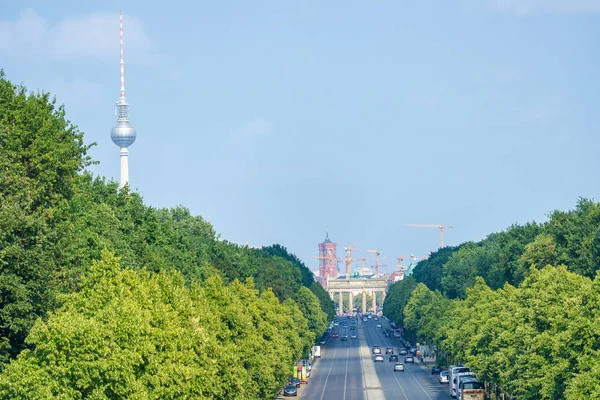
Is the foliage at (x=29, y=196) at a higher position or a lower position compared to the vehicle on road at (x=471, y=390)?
higher

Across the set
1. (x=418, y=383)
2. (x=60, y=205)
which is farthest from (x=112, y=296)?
(x=418, y=383)

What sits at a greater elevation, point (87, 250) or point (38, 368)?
point (87, 250)

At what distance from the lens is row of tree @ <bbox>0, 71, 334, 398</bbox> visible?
5291 cm

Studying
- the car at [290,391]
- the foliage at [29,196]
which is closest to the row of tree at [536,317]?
the car at [290,391]

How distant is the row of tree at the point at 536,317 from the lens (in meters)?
67.3

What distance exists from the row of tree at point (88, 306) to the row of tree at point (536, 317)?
59.0 feet

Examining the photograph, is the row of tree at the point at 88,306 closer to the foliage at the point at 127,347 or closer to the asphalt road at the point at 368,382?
the foliage at the point at 127,347

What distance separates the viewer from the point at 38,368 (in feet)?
173

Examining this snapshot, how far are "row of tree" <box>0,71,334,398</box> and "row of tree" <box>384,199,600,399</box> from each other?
708 inches

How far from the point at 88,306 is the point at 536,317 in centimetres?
3877

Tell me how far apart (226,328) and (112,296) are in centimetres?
2722

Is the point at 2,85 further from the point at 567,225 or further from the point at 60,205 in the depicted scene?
the point at 567,225

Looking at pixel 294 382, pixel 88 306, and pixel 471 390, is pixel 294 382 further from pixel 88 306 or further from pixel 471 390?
pixel 88 306

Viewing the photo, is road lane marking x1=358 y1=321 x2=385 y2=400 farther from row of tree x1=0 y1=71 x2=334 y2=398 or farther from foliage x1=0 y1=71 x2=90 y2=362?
foliage x1=0 y1=71 x2=90 y2=362
